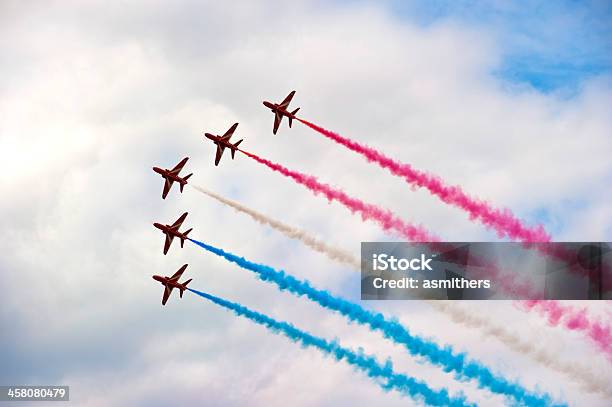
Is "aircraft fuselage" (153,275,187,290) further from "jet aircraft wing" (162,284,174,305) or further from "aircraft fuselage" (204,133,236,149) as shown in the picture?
"aircraft fuselage" (204,133,236,149)

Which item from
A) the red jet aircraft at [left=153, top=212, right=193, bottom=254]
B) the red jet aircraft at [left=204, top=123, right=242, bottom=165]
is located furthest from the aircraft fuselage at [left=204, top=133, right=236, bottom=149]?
the red jet aircraft at [left=153, top=212, right=193, bottom=254]

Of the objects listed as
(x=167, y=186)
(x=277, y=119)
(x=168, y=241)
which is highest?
(x=277, y=119)

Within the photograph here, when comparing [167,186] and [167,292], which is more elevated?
[167,186]

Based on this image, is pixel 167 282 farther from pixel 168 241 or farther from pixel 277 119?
pixel 277 119

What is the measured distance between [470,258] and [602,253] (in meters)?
17.7

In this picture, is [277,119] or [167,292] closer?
[277,119]

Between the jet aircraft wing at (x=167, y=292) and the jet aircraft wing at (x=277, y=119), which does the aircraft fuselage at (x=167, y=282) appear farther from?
the jet aircraft wing at (x=277, y=119)

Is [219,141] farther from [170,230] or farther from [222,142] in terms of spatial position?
[170,230]

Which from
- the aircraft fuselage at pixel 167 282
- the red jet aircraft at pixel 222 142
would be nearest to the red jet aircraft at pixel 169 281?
the aircraft fuselage at pixel 167 282

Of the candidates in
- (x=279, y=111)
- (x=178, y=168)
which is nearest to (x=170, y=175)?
(x=178, y=168)

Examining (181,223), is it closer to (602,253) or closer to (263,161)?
(263,161)

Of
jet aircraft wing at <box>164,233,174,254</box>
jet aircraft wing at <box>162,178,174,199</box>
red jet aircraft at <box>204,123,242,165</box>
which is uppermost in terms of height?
red jet aircraft at <box>204,123,242,165</box>

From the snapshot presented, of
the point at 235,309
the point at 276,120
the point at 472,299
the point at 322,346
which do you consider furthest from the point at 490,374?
the point at 276,120

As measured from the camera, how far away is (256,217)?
508 ft
